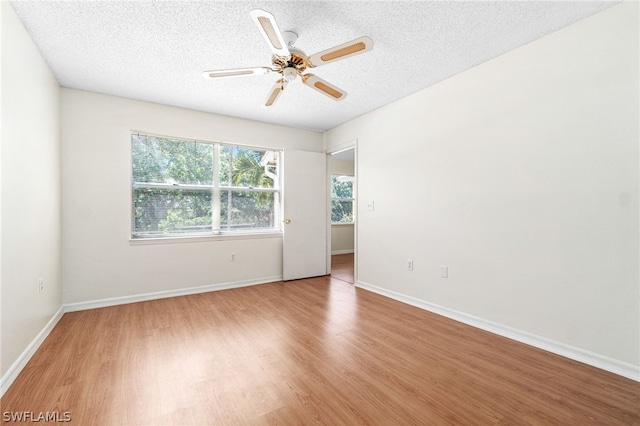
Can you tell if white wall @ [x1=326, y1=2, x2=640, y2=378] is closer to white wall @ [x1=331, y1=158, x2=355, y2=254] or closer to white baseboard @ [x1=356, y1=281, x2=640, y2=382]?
white baseboard @ [x1=356, y1=281, x2=640, y2=382]

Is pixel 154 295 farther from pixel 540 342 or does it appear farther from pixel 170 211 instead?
pixel 540 342

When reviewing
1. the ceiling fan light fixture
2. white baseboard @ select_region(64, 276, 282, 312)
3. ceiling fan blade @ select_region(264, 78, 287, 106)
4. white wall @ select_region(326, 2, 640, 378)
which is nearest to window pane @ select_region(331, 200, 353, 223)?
white baseboard @ select_region(64, 276, 282, 312)

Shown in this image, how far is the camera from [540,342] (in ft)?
7.57

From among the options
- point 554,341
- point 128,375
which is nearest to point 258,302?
point 128,375

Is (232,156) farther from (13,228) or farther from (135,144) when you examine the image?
(13,228)

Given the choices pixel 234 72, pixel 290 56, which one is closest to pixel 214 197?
pixel 234 72

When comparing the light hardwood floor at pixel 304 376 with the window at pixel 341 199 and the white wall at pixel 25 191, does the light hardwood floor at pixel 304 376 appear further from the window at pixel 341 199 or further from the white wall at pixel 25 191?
the window at pixel 341 199

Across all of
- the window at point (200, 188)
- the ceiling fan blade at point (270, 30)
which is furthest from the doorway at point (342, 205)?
the ceiling fan blade at point (270, 30)

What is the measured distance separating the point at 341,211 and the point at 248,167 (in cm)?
365

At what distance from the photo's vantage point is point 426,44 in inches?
93.5

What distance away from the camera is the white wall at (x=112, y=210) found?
321 cm

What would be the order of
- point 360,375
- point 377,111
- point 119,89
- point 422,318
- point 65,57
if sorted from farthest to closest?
1. point 377,111
2. point 119,89
3. point 422,318
4. point 65,57
5. point 360,375

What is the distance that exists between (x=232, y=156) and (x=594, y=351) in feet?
14.5

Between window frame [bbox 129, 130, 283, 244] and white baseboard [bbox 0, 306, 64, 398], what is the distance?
1149 millimetres
